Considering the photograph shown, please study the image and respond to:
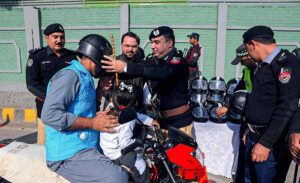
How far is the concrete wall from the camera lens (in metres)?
9.34

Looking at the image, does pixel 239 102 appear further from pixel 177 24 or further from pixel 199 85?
pixel 177 24

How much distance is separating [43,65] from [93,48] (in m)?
2.03

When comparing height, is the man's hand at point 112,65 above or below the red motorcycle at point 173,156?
above

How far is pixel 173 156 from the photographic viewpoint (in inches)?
71.4

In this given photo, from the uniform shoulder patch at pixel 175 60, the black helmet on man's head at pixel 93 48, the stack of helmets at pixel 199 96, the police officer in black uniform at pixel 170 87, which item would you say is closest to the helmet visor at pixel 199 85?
the stack of helmets at pixel 199 96

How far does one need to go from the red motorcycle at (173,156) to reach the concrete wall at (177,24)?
843 cm

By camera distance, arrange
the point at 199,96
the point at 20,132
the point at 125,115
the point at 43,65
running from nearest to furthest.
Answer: the point at 125,115 → the point at 43,65 → the point at 199,96 → the point at 20,132

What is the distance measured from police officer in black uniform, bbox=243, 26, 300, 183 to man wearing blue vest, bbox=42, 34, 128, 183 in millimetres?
1467

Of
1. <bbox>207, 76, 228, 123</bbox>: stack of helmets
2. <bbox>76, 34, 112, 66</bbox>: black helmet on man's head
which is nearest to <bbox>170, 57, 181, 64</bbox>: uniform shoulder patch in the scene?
<bbox>76, 34, 112, 66</bbox>: black helmet on man's head

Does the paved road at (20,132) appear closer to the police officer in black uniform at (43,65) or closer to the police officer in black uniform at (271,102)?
the police officer in black uniform at (43,65)

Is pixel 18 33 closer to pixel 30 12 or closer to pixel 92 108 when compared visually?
pixel 30 12

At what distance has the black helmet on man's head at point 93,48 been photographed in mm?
1941

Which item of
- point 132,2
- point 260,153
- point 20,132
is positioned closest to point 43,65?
point 260,153

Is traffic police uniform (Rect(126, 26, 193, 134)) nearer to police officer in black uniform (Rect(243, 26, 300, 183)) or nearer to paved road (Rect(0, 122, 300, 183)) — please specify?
police officer in black uniform (Rect(243, 26, 300, 183))
